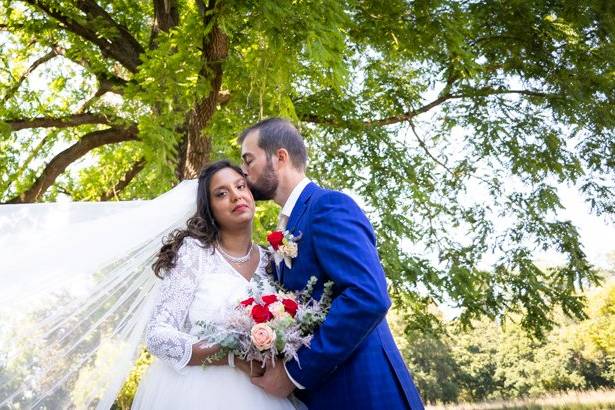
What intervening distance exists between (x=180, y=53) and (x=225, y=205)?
3.67 metres

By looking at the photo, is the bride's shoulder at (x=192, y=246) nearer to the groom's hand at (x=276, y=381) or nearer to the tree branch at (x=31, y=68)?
the groom's hand at (x=276, y=381)

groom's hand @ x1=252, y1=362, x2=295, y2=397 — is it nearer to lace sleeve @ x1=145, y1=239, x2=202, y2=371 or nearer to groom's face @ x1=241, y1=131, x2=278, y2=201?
lace sleeve @ x1=145, y1=239, x2=202, y2=371

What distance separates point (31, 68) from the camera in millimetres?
10359

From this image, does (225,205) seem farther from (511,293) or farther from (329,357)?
(511,293)

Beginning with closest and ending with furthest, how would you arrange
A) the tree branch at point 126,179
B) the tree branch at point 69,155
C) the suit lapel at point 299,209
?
the suit lapel at point 299,209 → the tree branch at point 69,155 → the tree branch at point 126,179

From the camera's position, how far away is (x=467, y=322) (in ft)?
28.0

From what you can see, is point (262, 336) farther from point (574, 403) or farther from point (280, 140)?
point (574, 403)

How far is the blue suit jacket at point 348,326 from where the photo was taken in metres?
2.34

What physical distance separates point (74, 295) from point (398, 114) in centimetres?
755

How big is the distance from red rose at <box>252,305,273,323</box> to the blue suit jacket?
0.60 feet

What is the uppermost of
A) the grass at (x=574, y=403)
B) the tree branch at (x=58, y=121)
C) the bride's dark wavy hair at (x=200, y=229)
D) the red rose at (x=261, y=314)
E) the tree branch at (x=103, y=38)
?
the tree branch at (x=103, y=38)

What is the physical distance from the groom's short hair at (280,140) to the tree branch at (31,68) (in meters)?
Result: 7.64

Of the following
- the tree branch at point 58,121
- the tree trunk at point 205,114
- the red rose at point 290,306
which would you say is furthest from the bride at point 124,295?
the tree branch at point 58,121

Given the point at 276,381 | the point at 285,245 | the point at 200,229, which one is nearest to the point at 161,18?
the point at 200,229
